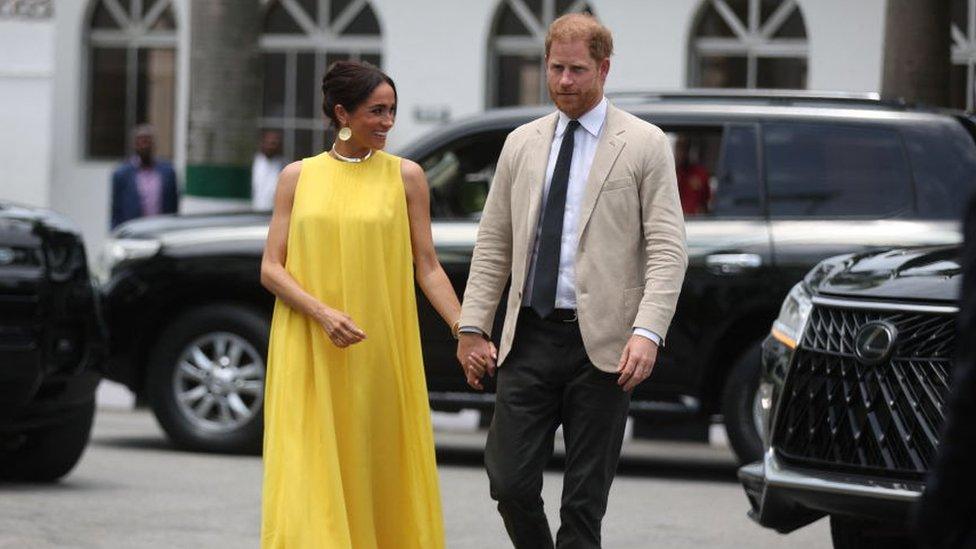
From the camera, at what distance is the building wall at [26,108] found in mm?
22609

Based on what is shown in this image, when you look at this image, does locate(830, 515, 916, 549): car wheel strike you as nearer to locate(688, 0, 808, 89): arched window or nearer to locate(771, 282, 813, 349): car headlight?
locate(771, 282, 813, 349): car headlight

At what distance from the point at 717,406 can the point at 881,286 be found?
4037mm

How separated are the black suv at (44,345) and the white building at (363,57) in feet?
40.1

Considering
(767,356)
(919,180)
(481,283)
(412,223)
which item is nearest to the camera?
(481,283)

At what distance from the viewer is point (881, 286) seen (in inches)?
248

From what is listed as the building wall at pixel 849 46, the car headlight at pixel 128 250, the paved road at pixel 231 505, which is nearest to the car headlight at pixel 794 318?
the paved road at pixel 231 505

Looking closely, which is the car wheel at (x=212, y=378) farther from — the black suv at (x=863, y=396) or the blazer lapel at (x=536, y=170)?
the blazer lapel at (x=536, y=170)

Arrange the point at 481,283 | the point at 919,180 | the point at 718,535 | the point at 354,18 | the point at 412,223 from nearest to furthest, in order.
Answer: the point at 481,283
the point at 412,223
the point at 718,535
the point at 919,180
the point at 354,18

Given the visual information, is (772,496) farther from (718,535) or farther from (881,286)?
(718,535)

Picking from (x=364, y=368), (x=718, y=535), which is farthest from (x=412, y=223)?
(x=718, y=535)

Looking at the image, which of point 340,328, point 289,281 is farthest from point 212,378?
point 340,328

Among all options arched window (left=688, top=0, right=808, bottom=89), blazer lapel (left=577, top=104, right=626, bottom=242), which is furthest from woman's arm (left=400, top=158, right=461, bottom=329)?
arched window (left=688, top=0, right=808, bottom=89)

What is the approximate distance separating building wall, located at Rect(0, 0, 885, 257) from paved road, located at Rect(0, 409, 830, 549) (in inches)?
375

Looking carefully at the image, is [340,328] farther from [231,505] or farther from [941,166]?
[941,166]
